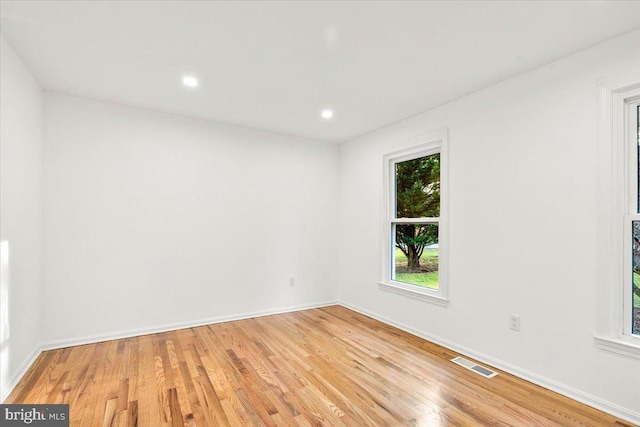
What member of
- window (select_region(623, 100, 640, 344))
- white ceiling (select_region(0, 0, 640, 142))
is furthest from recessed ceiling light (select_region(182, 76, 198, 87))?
window (select_region(623, 100, 640, 344))

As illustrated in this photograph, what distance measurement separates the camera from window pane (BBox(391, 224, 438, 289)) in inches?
139

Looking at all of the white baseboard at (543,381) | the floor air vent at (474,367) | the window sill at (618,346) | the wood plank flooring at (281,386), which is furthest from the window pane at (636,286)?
the floor air vent at (474,367)

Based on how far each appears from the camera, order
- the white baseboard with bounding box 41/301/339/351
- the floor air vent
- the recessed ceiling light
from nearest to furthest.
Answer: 1. the floor air vent
2. the recessed ceiling light
3. the white baseboard with bounding box 41/301/339/351

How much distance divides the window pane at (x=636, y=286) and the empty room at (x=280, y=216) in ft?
0.04

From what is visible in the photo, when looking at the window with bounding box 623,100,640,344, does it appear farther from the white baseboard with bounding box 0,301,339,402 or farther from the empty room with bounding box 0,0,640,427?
the white baseboard with bounding box 0,301,339,402

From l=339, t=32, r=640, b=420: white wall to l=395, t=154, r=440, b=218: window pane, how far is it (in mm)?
359

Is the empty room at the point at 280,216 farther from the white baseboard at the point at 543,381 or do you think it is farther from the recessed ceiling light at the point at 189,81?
the recessed ceiling light at the point at 189,81

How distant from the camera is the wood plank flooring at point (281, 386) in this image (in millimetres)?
2008

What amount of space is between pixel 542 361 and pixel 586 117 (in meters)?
1.80

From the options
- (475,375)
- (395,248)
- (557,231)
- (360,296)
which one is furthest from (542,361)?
(360,296)


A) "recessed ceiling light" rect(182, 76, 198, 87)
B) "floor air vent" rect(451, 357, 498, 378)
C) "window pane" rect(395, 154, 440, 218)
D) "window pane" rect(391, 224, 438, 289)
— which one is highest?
"recessed ceiling light" rect(182, 76, 198, 87)

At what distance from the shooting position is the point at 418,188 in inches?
150

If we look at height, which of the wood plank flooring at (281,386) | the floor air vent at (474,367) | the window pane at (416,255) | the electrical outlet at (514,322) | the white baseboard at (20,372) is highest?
the window pane at (416,255)
